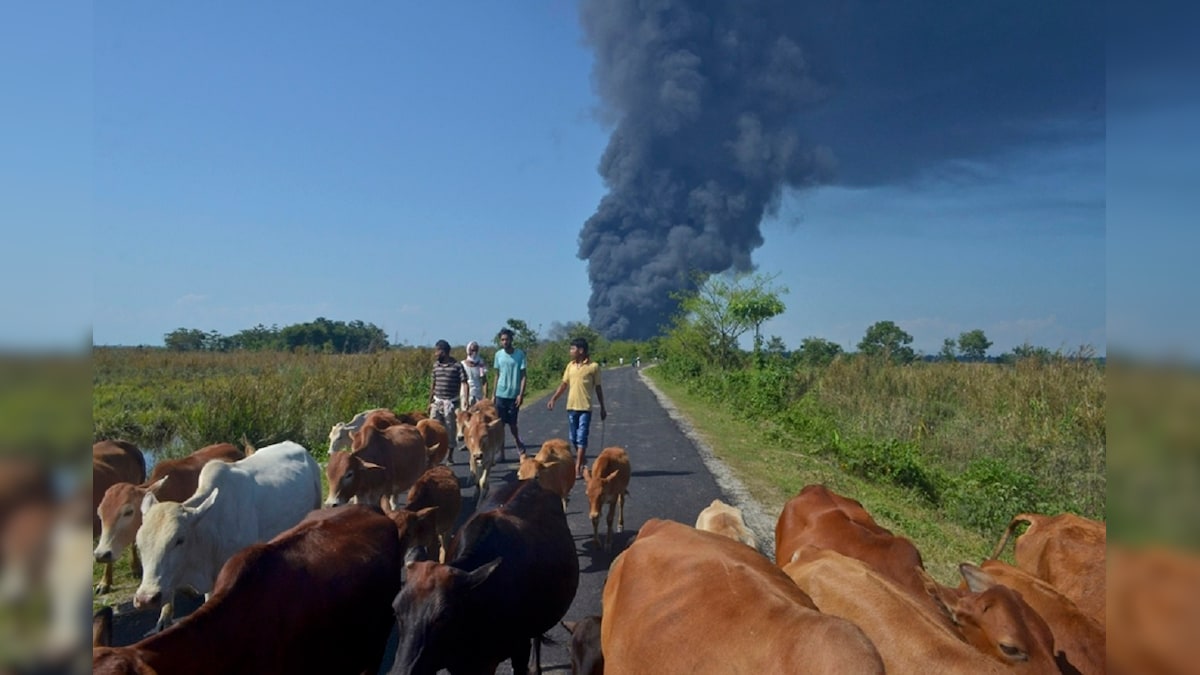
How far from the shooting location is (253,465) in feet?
25.8

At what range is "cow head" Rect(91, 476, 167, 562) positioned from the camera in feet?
20.1

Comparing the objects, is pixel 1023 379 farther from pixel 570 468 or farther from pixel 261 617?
pixel 261 617

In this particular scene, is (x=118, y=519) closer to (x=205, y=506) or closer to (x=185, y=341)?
(x=205, y=506)

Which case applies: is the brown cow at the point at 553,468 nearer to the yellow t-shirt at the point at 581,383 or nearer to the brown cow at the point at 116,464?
the yellow t-shirt at the point at 581,383

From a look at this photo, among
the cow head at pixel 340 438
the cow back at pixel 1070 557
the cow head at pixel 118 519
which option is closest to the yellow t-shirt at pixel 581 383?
the cow head at pixel 340 438

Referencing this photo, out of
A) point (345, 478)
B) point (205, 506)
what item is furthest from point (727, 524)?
point (205, 506)

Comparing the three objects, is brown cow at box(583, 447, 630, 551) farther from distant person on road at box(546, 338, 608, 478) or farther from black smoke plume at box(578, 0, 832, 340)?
black smoke plume at box(578, 0, 832, 340)

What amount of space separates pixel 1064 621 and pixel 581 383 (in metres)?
7.61

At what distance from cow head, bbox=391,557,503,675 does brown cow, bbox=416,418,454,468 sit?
7.38 m

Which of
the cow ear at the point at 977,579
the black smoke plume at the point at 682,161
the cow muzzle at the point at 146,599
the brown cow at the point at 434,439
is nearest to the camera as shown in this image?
the cow ear at the point at 977,579

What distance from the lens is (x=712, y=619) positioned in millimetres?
3992

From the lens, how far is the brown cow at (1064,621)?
444 centimetres

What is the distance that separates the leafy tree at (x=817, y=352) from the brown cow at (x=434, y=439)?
19475mm

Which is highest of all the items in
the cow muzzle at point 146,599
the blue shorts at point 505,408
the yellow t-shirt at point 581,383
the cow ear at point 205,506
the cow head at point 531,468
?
the yellow t-shirt at point 581,383
